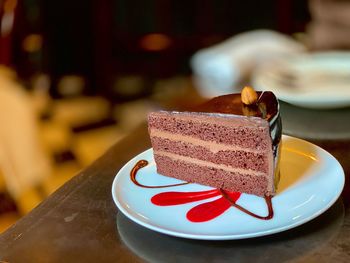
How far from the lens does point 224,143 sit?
2.29 ft

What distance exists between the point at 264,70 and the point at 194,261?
63 centimetres

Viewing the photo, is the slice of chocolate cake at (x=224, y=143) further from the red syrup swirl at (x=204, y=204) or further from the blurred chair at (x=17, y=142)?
the blurred chair at (x=17, y=142)

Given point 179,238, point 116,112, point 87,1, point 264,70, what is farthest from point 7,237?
point 87,1

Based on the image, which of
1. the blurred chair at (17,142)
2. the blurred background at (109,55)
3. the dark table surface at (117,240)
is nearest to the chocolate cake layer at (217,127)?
the dark table surface at (117,240)

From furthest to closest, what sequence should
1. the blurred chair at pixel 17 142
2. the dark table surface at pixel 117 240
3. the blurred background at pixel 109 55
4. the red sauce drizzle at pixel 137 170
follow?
the blurred background at pixel 109 55 < the blurred chair at pixel 17 142 < the red sauce drizzle at pixel 137 170 < the dark table surface at pixel 117 240

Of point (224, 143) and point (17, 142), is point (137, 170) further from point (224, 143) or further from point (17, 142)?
point (17, 142)

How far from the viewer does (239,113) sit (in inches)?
26.5

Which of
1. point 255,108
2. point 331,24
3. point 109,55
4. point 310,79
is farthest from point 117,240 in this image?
point 109,55

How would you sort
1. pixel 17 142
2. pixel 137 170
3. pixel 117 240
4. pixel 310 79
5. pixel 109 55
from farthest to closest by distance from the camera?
pixel 109 55 < pixel 17 142 < pixel 310 79 < pixel 137 170 < pixel 117 240

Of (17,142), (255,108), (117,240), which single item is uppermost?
(255,108)

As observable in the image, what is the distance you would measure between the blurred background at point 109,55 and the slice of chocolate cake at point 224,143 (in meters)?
1.16

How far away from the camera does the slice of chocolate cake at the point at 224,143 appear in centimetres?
67

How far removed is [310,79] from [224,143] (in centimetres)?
46

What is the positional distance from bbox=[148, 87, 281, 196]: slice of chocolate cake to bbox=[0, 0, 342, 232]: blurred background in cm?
116
